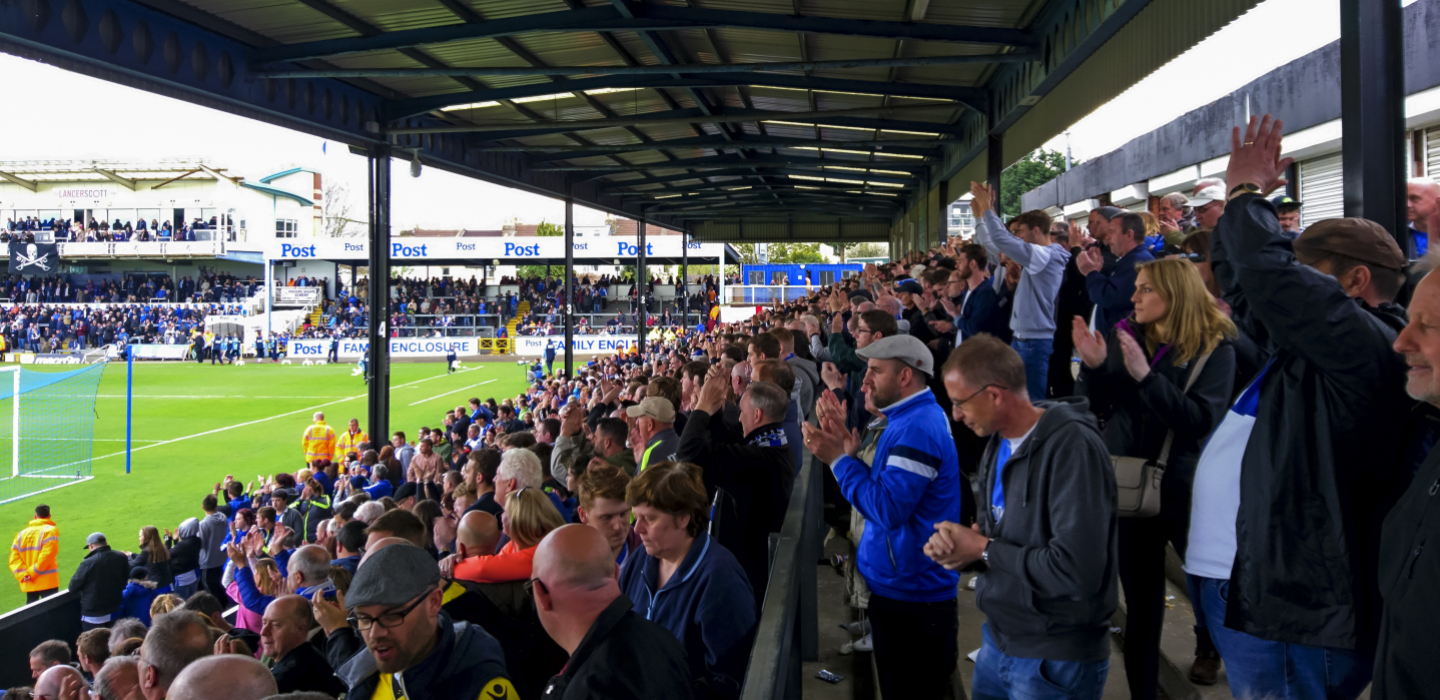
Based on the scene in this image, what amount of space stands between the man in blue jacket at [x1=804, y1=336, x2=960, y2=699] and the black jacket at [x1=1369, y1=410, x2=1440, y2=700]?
4.97 ft

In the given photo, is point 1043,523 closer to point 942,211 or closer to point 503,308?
point 942,211

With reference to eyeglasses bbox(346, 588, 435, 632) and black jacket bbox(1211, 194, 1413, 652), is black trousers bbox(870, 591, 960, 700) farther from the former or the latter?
eyeglasses bbox(346, 588, 435, 632)

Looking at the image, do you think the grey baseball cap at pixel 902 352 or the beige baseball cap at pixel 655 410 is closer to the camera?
the grey baseball cap at pixel 902 352

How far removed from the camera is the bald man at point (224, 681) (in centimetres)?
258

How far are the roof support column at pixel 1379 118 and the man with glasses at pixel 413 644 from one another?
3.21 meters

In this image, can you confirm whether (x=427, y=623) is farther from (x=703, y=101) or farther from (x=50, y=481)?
(x=50, y=481)

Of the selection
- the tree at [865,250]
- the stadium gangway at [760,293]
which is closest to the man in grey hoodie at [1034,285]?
the stadium gangway at [760,293]

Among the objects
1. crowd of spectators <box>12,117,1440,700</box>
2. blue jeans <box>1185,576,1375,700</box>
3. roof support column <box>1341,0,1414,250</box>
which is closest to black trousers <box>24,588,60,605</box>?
crowd of spectators <box>12,117,1440,700</box>

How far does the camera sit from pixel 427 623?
2734mm

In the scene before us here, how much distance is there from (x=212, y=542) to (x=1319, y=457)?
11221 millimetres

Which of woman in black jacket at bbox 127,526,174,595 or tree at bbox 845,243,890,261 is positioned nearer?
woman in black jacket at bbox 127,526,174,595

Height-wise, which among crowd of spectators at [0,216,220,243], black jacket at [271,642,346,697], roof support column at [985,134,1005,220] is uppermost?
crowd of spectators at [0,216,220,243]

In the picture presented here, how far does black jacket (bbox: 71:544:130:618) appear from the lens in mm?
8961

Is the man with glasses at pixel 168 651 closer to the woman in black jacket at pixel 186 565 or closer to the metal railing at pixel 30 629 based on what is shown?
the metal railing at pixel 30 629
